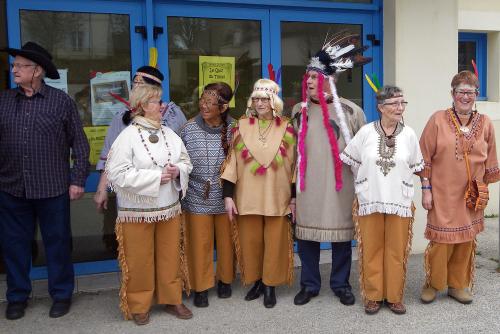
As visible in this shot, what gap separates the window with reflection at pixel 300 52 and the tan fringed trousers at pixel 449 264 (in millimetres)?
2012

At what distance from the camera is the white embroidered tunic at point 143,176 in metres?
3.40

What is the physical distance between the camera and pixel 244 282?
4.06m

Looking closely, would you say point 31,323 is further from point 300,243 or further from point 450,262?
point 450,262

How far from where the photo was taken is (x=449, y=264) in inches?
161

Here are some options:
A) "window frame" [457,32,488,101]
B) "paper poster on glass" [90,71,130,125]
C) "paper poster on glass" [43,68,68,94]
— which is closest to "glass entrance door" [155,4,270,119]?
"paper poster on glass" [90,71,130,125]

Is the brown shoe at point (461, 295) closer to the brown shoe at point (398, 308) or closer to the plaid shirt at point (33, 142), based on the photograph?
the brown shoe at point (398, 308)

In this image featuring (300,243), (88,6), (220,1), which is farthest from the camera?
(220,1)

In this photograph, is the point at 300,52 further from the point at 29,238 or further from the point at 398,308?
the point at 29,238

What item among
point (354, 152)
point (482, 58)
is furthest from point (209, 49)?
point (482, 58)

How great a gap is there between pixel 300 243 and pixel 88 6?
2.72 m

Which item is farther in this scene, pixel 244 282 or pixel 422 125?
pixel 422 125

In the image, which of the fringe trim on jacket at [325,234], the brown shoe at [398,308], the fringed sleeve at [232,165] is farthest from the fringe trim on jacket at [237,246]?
the brown shoe at [398,308]

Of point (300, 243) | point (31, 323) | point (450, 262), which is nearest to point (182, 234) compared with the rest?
point (300, 243)

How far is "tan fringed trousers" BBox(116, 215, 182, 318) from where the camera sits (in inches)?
141
